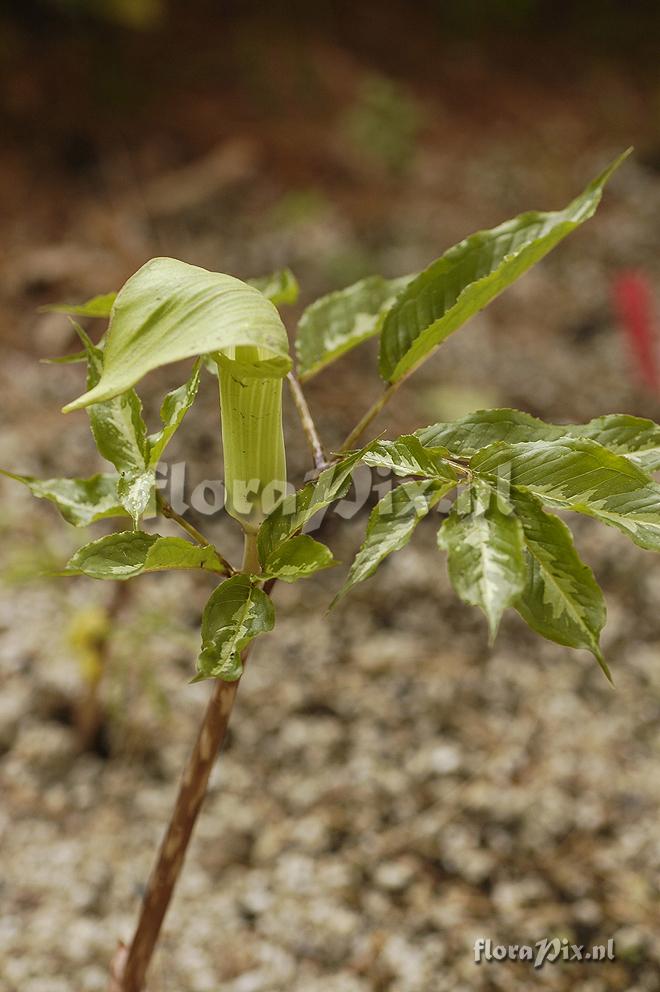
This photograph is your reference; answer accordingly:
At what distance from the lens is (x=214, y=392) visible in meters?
1.71

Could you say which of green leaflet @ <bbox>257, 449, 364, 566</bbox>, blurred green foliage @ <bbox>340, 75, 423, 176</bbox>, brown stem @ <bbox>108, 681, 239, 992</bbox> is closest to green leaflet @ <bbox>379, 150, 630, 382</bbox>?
green leaflet @ <bbox>257, 449, 364, 566</bbox>

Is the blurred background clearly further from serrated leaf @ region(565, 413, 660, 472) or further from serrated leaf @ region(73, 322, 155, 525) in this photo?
serrated leaf @ region(565, 413, 660, 472)

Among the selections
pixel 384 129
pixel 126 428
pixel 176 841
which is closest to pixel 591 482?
pixel 126 428

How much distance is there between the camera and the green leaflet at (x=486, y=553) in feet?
1.28

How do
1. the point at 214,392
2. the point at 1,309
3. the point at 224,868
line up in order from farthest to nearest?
the point at 1,309, the point at 214,392, the point at 224,868

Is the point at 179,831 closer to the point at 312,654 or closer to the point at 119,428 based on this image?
the point at 119,428

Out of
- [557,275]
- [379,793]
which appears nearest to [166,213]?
[557,275]

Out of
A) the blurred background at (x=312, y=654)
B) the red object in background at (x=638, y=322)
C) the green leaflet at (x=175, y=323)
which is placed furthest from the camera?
the red object in background at (x=638, y=322)

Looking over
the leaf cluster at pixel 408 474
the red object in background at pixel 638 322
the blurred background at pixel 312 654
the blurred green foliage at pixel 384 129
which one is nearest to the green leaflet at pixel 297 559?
the leaf cluster at pixel 408 474

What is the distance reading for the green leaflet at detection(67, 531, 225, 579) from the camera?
46 cm

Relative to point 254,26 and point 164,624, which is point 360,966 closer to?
point 164,624

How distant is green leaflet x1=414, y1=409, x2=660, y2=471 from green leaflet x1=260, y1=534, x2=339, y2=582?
0.28 feet

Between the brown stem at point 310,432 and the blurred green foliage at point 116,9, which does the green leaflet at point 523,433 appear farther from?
the blurred green foliage at point 116,9

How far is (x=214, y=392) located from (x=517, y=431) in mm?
1274
